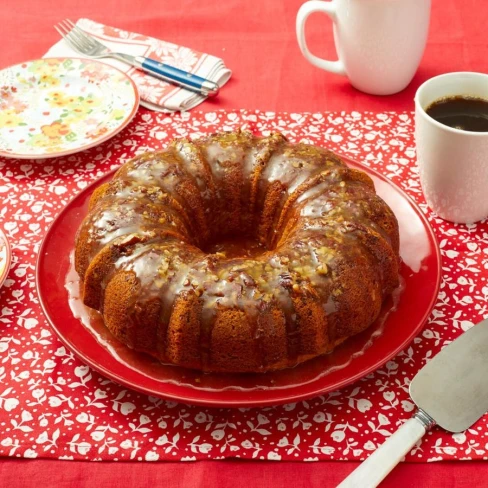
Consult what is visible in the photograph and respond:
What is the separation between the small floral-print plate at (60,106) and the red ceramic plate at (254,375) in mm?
504

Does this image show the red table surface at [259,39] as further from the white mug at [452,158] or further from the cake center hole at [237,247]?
the cake center hole at [237,247]

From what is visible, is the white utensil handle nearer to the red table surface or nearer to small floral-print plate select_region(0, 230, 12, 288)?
small floral-print plate select_region(0, 230, 12, 288)

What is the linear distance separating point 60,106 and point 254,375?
4.31ft

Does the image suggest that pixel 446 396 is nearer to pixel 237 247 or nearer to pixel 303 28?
pixel 237 247

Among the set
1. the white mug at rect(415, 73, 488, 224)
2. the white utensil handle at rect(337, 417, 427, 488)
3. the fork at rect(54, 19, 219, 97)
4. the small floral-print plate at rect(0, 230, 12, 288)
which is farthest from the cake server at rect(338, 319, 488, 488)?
the fork at rect(54, 19, 219, 97)

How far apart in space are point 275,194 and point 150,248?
14.1 inches

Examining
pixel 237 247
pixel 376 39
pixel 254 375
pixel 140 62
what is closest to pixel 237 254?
pixel 237 247

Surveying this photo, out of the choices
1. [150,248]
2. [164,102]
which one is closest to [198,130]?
[164,102]

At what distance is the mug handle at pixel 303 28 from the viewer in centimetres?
226

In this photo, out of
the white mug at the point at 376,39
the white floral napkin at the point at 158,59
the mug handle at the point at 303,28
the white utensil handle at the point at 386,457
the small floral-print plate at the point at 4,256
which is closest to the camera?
the white utensil handle at the point at 386,457

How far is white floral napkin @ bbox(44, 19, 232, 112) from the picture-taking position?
2.38 metres

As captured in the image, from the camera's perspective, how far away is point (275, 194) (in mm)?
1673

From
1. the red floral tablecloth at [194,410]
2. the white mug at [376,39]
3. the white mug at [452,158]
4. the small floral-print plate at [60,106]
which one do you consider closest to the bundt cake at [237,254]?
the red floral tablecloth at [194,410]

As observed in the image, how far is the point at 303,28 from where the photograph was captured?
2.33 metres
